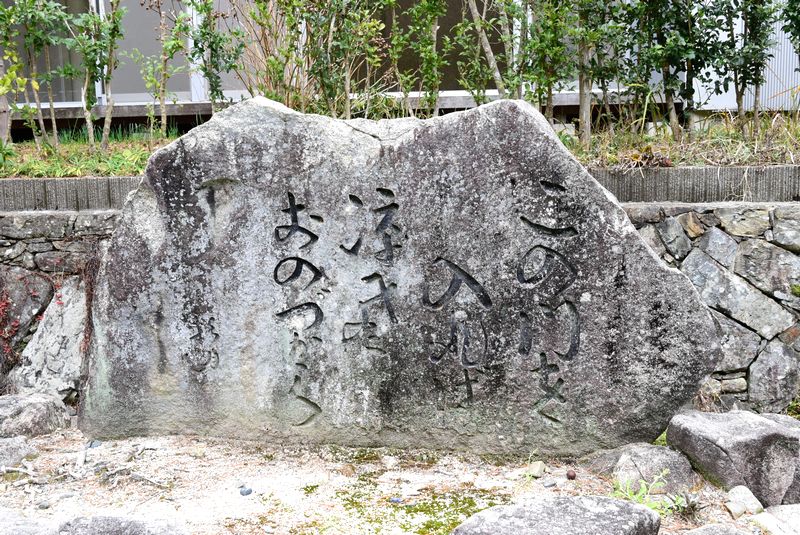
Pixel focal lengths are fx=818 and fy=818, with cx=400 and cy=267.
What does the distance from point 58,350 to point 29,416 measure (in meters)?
1.08

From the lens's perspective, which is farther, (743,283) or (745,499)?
(743,283)

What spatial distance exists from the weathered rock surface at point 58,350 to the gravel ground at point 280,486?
3.67 ft

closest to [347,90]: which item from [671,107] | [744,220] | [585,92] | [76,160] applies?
[585,92]

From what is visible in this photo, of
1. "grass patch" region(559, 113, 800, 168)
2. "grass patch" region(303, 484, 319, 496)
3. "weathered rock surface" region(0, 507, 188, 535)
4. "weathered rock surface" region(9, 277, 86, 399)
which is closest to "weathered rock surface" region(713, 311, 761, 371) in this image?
"grass patch" region(559, 113, 800, 168)

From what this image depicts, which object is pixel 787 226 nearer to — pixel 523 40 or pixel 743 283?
pixel 743 283

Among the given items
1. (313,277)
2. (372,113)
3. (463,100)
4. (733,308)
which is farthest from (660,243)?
(463,100)

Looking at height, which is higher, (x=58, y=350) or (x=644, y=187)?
(x=644, y=187)

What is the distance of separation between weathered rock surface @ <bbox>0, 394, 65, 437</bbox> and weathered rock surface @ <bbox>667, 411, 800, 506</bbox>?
3.25 meters

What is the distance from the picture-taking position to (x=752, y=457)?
134 inches

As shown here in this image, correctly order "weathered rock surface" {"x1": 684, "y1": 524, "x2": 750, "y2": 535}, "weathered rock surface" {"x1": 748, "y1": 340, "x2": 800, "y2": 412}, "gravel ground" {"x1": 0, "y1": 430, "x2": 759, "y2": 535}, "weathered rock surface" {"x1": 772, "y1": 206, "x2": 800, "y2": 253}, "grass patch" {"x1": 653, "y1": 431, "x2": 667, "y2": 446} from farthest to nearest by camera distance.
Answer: "weathered rock surface" {"x1": 748, "y1": 340, "x2": 800, "y2": 412} → "weathered rock surface" {"x1": 772, "y1": 206, "x2": 800, "y2": 253} → "grass patch" {"x1": 653, "y1": 431, "x2": 667, "y2": 446} → "gravel ground" {"x1": 0, "y1": 430, "x2": 759, "y2": 535} → "weathered rock surface" {"x1": 684, "y1": 524, "x2": 750, "y2": 535}

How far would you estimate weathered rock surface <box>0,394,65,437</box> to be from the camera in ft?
13.9

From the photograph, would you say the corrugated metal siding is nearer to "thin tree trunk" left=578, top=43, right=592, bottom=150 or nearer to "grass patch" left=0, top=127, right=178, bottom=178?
"thin tree trunk" left=578, top=43, right=592, bottom=150

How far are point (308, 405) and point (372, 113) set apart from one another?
12.0 ft

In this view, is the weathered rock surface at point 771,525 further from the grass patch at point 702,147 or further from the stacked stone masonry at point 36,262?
the stacked stone masonry at point 36,262
